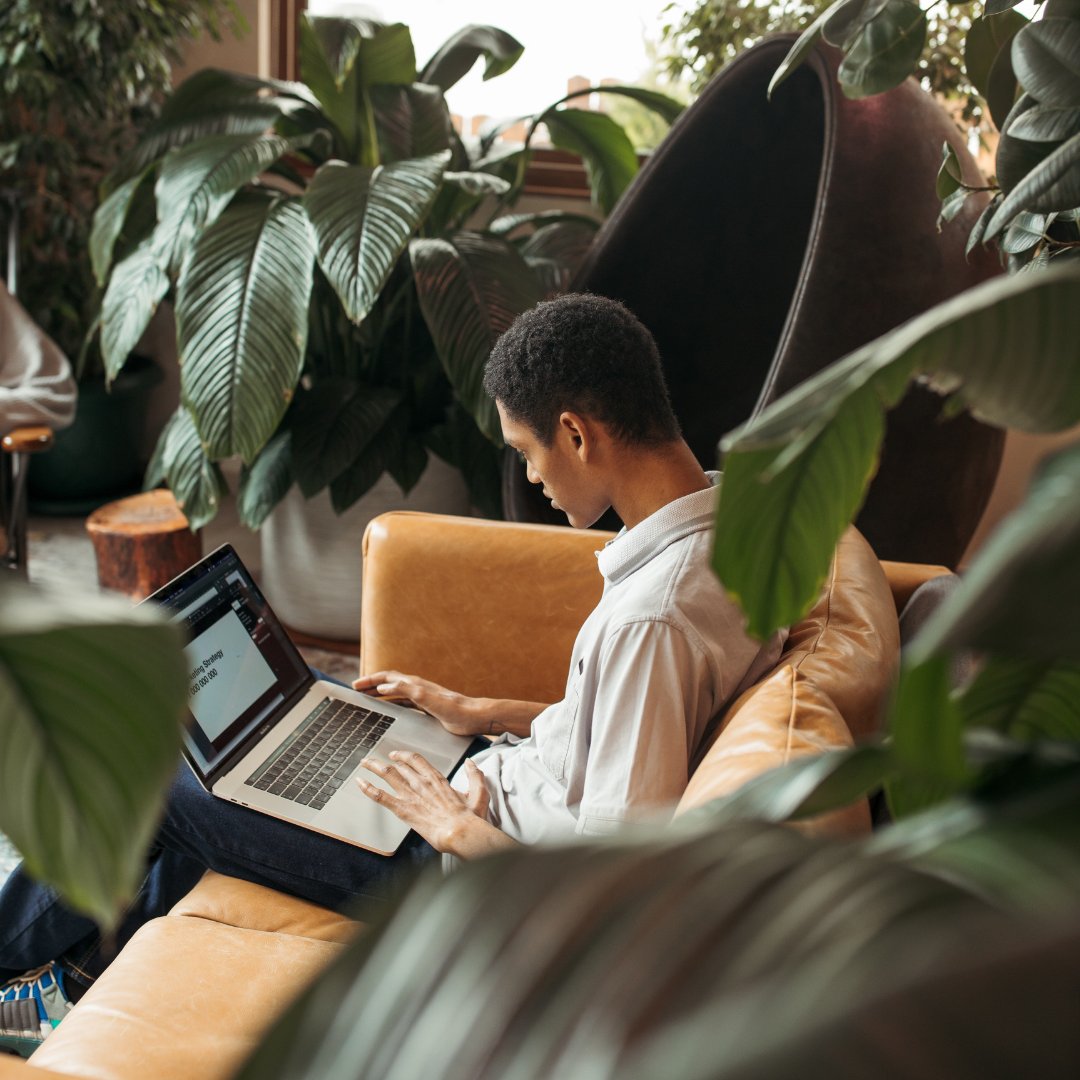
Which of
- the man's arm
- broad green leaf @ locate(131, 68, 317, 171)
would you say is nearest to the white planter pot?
broad green leaf @ locate(131, 68, 317, 171)

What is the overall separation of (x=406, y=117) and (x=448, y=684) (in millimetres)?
1570

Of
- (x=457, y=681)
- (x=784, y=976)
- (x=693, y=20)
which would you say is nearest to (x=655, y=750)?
(x=457, y=681)

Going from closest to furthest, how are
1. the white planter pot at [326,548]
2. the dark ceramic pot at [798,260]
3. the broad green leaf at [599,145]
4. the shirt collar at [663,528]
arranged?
the shirt collar at [663,528], the dark ceramic pot at [798,260], the white planter pot at [326,548], the broad green leaf at [599,145]

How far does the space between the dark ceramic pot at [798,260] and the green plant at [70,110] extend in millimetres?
1607

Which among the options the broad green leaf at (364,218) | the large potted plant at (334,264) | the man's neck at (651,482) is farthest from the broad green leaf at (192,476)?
the man's neck at (651,482)

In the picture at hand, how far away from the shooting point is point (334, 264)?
2293 millimetres

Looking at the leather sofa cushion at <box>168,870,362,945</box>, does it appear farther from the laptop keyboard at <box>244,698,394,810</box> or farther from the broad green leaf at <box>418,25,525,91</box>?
the broad green leaf at <box>418,25,525,91</box>

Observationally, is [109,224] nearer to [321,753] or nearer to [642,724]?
[321,753]

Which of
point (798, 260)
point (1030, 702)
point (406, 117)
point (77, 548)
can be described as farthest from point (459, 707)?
point (77, 548)

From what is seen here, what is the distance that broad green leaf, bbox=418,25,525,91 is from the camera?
2.75 metres

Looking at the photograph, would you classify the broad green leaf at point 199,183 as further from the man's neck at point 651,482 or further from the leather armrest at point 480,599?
the man's neck at point 651,482

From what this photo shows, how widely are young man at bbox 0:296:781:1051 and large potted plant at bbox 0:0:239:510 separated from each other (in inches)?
80.1

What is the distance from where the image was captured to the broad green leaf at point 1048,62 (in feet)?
2.57

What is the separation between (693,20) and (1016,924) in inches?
124
